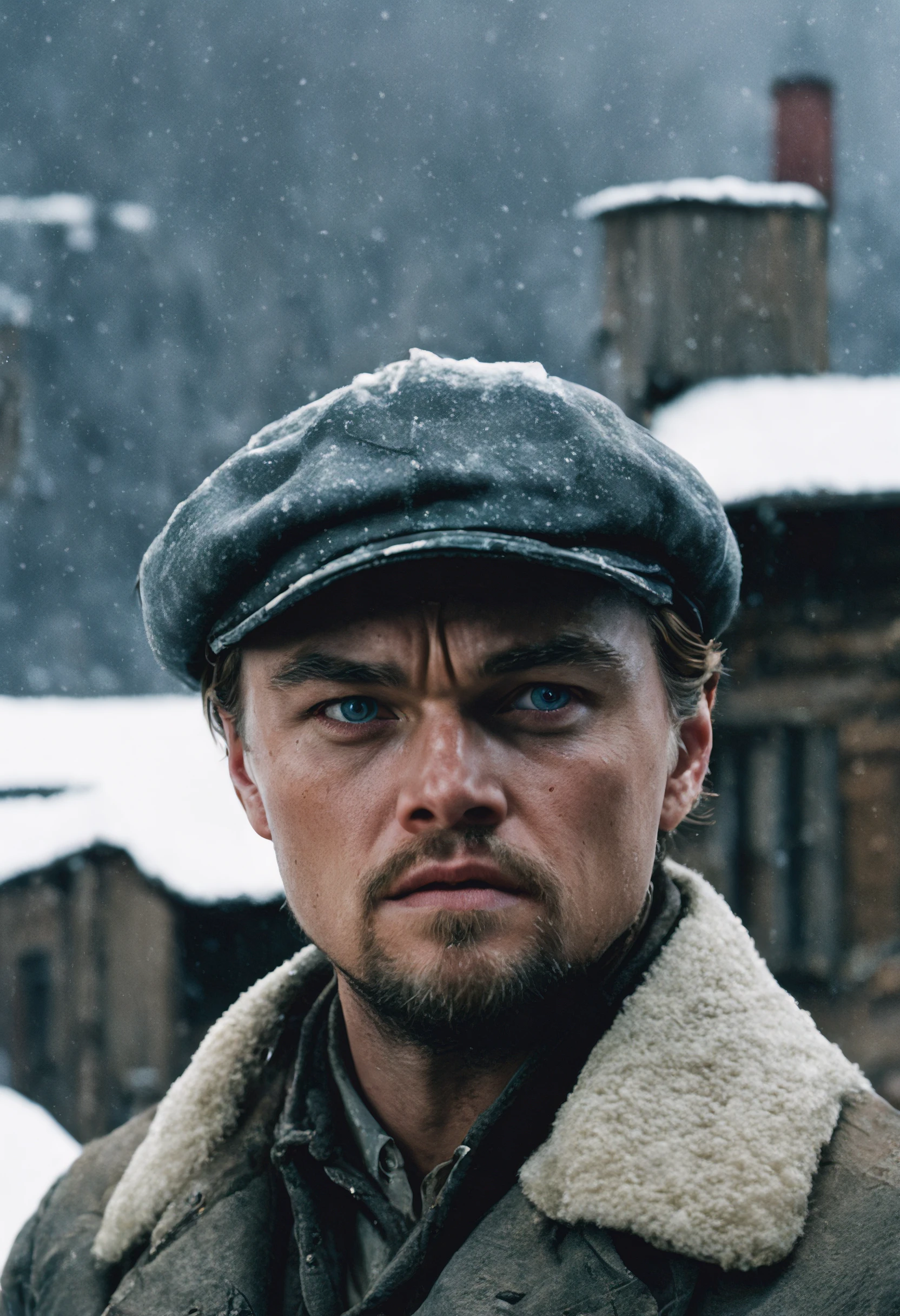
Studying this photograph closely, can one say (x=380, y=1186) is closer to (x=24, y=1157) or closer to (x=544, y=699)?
(x=544, y=699)

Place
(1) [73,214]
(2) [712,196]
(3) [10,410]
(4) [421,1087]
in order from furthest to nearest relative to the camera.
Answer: (1) [73,214]
(3) [10,410]
(2) [712,196]
(4) [421,1087]

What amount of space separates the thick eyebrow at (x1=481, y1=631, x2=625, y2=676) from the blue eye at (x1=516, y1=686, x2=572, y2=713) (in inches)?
1.3

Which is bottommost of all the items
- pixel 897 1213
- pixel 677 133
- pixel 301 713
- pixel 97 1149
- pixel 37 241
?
pixel 97 1149

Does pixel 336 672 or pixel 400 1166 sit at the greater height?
pixel 336 672

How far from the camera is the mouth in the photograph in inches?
60.2

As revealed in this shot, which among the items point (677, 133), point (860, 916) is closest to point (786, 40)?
point (677, 133)

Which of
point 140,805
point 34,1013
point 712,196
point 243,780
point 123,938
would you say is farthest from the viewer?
point 712,196

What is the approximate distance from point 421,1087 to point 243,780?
504 millimetres

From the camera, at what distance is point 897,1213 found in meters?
1.43

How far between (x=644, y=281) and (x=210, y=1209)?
7.26 meters

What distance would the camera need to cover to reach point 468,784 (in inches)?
59.8

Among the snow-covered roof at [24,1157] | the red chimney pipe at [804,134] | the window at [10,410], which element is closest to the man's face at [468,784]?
the snow-covered roof at [24,1157]

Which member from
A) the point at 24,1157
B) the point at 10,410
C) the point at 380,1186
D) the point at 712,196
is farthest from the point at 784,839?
the point at 10,410

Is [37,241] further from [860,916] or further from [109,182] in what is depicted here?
[860,916]
